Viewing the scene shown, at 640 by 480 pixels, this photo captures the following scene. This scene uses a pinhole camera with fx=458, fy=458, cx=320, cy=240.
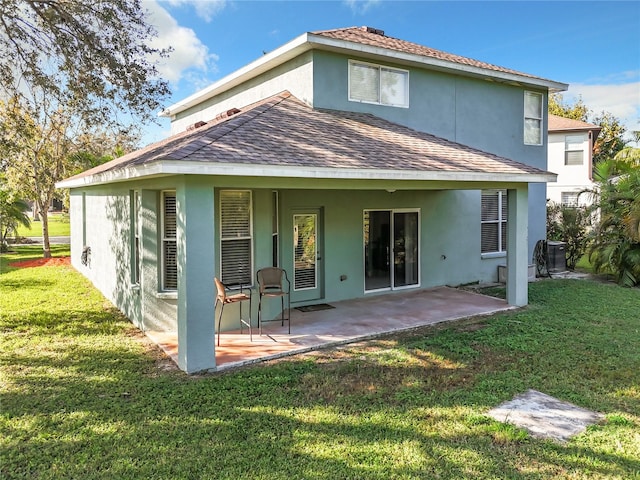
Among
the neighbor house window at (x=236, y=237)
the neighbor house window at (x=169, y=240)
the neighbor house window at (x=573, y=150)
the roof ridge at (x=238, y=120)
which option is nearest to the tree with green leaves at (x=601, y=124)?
the neighbor house window at (x=573, y=150)

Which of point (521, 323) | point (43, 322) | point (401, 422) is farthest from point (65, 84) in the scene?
point (521, 323)

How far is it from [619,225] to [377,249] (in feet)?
24.9

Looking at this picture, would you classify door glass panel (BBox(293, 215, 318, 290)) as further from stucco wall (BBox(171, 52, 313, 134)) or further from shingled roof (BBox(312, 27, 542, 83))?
shingled roof (BBox(312, 27, 542, 83))

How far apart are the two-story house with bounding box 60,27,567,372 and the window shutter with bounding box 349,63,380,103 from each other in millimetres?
38

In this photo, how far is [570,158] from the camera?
85.8 ft

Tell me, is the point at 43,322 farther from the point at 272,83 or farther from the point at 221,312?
the point at 272,83

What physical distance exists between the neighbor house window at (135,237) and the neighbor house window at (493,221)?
1007cm

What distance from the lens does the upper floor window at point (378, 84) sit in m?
11.6

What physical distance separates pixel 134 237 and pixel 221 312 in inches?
108

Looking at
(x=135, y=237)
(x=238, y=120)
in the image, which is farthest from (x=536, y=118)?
(x=135, y=237)

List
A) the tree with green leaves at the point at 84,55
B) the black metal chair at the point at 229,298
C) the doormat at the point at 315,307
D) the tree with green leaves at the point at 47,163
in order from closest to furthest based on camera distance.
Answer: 1. the black metal chair at the point at 229,298
2. the tree with green leaves at the point at 84,55
3. the doormat at the point at 315,307
4. the tree with green leaves at the point at 47,163

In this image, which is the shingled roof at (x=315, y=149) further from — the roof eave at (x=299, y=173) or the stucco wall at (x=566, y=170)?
the stucco wall at (x=566, y=170)

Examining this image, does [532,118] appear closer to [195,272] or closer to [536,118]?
[536,118]

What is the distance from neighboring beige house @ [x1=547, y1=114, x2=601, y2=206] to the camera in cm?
2554
